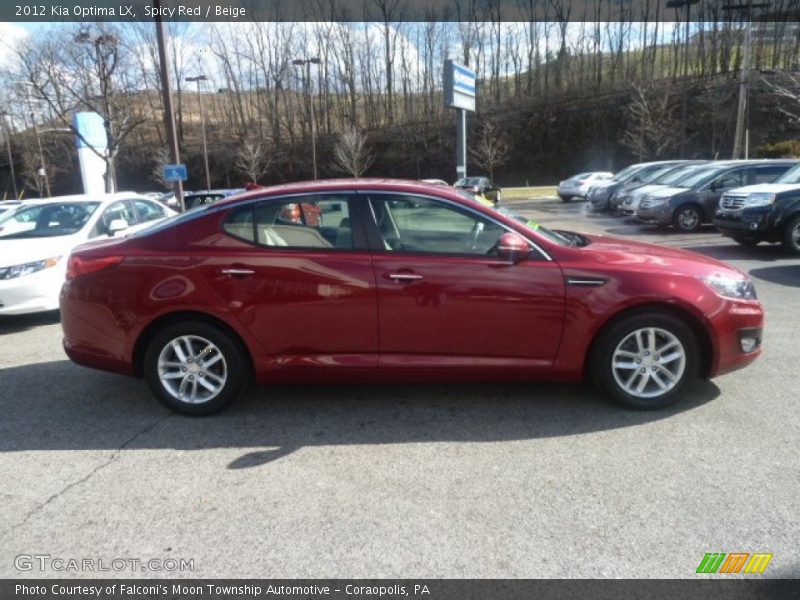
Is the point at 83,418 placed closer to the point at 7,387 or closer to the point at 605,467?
the point at 7,387

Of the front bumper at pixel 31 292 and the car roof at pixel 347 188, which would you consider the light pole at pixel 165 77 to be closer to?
the front bumper at pixel 31 292

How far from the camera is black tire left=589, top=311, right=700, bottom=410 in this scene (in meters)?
3.88

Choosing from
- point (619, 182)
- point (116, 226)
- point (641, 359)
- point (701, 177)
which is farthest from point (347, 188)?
point (619, 182)

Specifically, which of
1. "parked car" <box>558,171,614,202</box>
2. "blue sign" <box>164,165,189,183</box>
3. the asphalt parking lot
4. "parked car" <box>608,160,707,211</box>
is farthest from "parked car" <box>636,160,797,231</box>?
"parked car" <box>558,171,614,202</box>

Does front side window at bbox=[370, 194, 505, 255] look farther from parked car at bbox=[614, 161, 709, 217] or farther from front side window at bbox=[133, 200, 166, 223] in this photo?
parked car at bbox=[614, 161, 709, 217]

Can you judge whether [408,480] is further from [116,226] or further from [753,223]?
[753,223]

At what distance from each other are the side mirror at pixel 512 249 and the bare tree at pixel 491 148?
51.4 meters

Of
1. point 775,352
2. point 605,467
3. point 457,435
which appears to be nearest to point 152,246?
point 457,435

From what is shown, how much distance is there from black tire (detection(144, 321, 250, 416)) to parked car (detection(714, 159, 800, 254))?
970 centimetres

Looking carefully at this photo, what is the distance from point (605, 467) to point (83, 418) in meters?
3.61

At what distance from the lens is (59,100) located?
34.8m

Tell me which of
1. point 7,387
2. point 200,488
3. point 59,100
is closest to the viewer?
point 200,488

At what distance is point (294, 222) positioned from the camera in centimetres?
411

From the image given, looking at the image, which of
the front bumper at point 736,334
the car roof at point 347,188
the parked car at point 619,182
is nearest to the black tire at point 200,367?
the car roof at point 347,188
